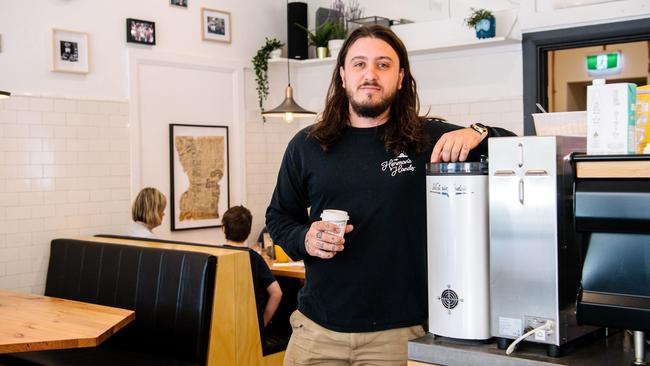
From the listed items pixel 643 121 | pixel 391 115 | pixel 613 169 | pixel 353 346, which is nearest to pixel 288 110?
pixel 391 115

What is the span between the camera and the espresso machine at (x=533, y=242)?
174 centimetres

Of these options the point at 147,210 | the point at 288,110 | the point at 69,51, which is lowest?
the point at 147,210

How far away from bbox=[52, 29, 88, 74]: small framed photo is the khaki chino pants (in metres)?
3.73

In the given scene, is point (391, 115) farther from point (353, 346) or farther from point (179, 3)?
point (179, 3)

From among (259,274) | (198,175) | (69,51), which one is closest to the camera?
(259,274)

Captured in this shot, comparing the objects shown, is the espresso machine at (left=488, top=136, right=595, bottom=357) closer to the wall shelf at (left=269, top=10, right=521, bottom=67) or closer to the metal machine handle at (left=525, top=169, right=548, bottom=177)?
the metal machine handle at (left=525, top=169, right=548, bottom=177)

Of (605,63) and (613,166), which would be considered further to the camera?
(605,63)

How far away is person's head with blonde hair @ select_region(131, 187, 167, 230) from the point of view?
18.0ft

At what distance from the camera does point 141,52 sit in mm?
5902

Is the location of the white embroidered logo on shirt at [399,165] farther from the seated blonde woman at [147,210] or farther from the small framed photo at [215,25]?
the small framed photo at [215,25]

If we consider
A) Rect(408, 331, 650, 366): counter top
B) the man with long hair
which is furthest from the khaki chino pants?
→ Rect(408, 331, 650, 366): counter top

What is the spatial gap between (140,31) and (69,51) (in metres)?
Result: 0.63

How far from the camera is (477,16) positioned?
5762 millimetres

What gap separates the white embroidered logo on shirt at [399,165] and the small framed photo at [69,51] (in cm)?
376
